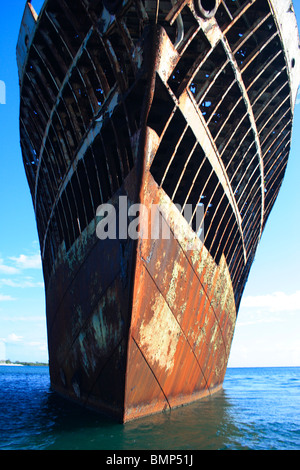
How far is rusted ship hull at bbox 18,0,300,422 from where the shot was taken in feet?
17.3

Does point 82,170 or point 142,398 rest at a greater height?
point 82,170

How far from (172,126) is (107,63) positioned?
168 cm

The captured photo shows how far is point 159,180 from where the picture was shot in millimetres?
5680

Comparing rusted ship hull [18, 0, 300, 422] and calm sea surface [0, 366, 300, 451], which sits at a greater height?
rusted ship hull [18, 0, 300, 422]

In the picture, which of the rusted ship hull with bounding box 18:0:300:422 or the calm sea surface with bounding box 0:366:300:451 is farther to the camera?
the rusted ship hull with bounding box 18:0:300:422

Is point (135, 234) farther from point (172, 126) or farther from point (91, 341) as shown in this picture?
point (91, 341)

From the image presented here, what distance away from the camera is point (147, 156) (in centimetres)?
522

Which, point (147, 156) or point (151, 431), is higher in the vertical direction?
point (147, 156)

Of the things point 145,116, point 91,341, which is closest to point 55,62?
point 145,116

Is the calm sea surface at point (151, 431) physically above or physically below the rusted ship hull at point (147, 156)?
below

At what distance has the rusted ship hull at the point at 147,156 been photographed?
207 inches

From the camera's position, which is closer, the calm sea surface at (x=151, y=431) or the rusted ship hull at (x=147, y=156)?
the calm sea surface at (x=151, y=431)
